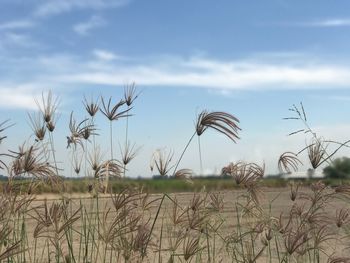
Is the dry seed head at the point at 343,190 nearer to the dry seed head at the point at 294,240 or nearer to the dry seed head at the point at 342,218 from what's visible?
the dry seed head at the point at 294,240

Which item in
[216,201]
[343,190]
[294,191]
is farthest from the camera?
[294,191]

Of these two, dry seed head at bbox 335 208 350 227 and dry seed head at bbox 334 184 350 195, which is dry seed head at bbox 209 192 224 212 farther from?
dry seed head at bbox 335 208 350 227

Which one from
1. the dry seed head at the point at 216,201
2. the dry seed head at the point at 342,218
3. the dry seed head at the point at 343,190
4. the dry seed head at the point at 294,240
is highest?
the dry seed head at the point at 343,190

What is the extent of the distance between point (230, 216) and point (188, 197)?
303cm

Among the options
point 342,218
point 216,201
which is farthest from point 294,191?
point 216,201

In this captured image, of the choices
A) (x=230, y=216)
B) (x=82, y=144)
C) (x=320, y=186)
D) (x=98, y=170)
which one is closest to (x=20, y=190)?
(x=98, y=170)

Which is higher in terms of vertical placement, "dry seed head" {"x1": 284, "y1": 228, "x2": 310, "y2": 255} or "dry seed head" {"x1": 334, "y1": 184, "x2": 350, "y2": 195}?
"dry seed head" {"x1": 334, "y1": 184, "x2": 350, "y2": 195}

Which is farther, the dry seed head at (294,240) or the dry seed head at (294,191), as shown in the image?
the dry seed head at (294,191)

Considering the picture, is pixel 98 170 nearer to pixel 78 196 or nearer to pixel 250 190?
pixel 78 196

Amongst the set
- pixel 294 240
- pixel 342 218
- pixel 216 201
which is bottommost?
pixel 294 240

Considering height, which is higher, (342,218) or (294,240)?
(342,218)

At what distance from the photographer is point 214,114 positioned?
327 centimetres

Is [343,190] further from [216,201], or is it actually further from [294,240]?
[216,201]

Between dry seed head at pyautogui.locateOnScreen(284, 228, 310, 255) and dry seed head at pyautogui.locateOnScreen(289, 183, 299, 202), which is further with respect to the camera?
dry seed head at pyautogui.locateOnScreen(289, 183, 299, 202)
